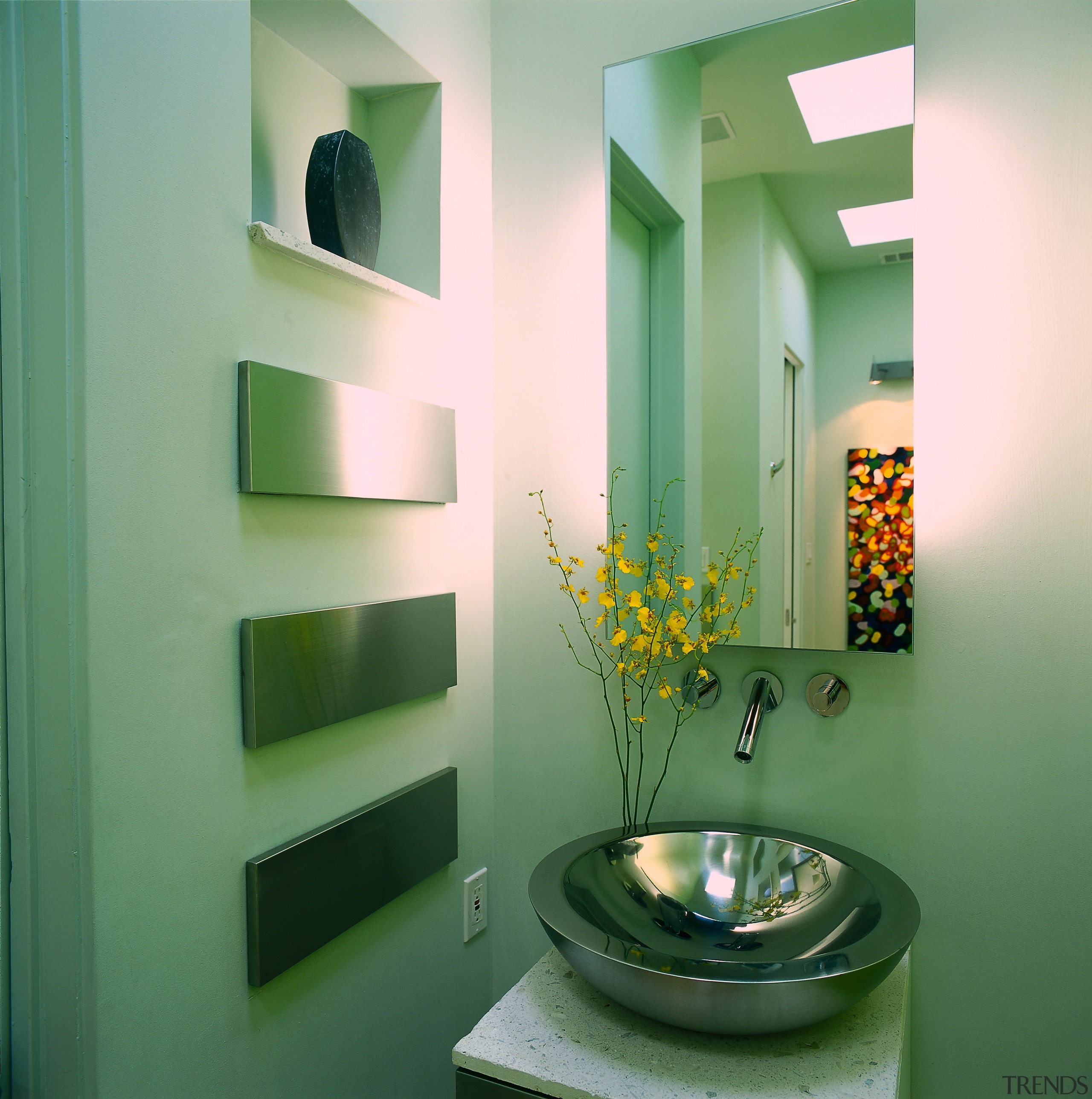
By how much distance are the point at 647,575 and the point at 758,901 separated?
0.52 meters

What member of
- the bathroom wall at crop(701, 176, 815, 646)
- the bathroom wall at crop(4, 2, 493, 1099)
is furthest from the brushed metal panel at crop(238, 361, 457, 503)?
the bathroom wall at crop(701, 176, 815, 646)

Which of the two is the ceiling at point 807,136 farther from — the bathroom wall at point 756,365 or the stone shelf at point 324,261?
the stone shelf at point 324,261

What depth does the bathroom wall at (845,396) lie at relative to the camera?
3.82 ft

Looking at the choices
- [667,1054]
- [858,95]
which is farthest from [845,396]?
[667,1054]

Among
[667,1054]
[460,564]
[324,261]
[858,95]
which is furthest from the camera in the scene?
[460,564]

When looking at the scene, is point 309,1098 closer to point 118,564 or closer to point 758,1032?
point 758,1032

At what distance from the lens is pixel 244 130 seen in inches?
38.9

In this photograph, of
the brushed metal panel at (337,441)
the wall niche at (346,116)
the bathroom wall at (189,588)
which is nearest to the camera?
the bathroom wall at (189,588)

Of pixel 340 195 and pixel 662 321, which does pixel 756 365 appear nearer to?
pixel 662 321

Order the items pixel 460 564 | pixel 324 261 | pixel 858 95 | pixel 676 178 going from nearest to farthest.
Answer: pixel 324 261
pixel 858 95
pixel 676 178
pixel 460 564

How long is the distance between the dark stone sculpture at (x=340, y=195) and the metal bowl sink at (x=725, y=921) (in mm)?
972

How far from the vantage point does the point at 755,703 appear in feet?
4.04

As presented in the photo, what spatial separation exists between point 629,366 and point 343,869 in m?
0.92

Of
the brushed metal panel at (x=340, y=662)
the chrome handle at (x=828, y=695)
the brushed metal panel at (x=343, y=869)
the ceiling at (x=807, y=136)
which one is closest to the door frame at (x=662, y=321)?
the ceiling at (x=807, y=136)
